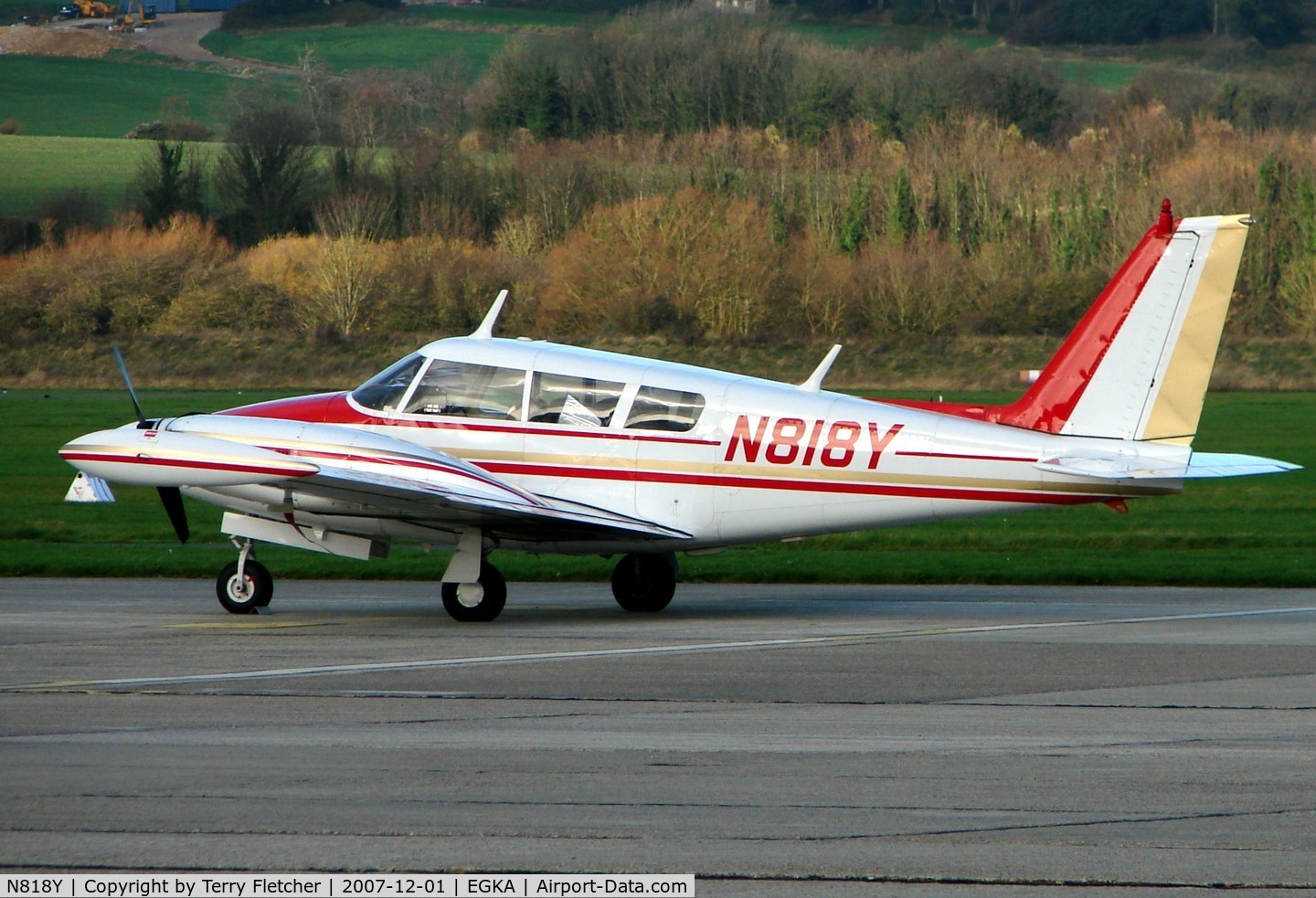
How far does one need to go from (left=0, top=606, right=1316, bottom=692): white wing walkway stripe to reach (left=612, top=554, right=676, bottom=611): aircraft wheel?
7.97 ft

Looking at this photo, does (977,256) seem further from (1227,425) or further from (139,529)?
(139,529)

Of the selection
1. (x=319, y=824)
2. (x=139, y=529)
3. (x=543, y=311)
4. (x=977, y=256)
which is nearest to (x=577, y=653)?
(x=319, y=824)

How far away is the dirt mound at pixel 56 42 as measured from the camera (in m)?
143

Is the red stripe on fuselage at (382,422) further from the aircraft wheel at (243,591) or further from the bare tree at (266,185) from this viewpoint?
the bare tree at (266,185)

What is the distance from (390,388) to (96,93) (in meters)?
118

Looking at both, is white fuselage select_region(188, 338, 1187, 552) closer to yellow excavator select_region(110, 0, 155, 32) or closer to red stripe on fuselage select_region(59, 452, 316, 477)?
red stripe on fuselage select_region(59, 452, 316, 477)

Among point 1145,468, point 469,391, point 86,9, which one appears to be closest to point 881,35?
point 86,9

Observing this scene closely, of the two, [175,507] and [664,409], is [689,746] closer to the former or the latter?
[664,409]

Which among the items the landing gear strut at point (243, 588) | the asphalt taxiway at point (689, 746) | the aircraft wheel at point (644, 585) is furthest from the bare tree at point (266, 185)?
the asphalt taxiway at point (689, 746)

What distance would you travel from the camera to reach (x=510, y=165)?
83.8m

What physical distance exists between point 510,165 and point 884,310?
1048 inches

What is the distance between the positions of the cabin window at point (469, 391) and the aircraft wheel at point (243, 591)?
88.9 inches

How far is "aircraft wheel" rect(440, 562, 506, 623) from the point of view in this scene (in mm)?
15305
